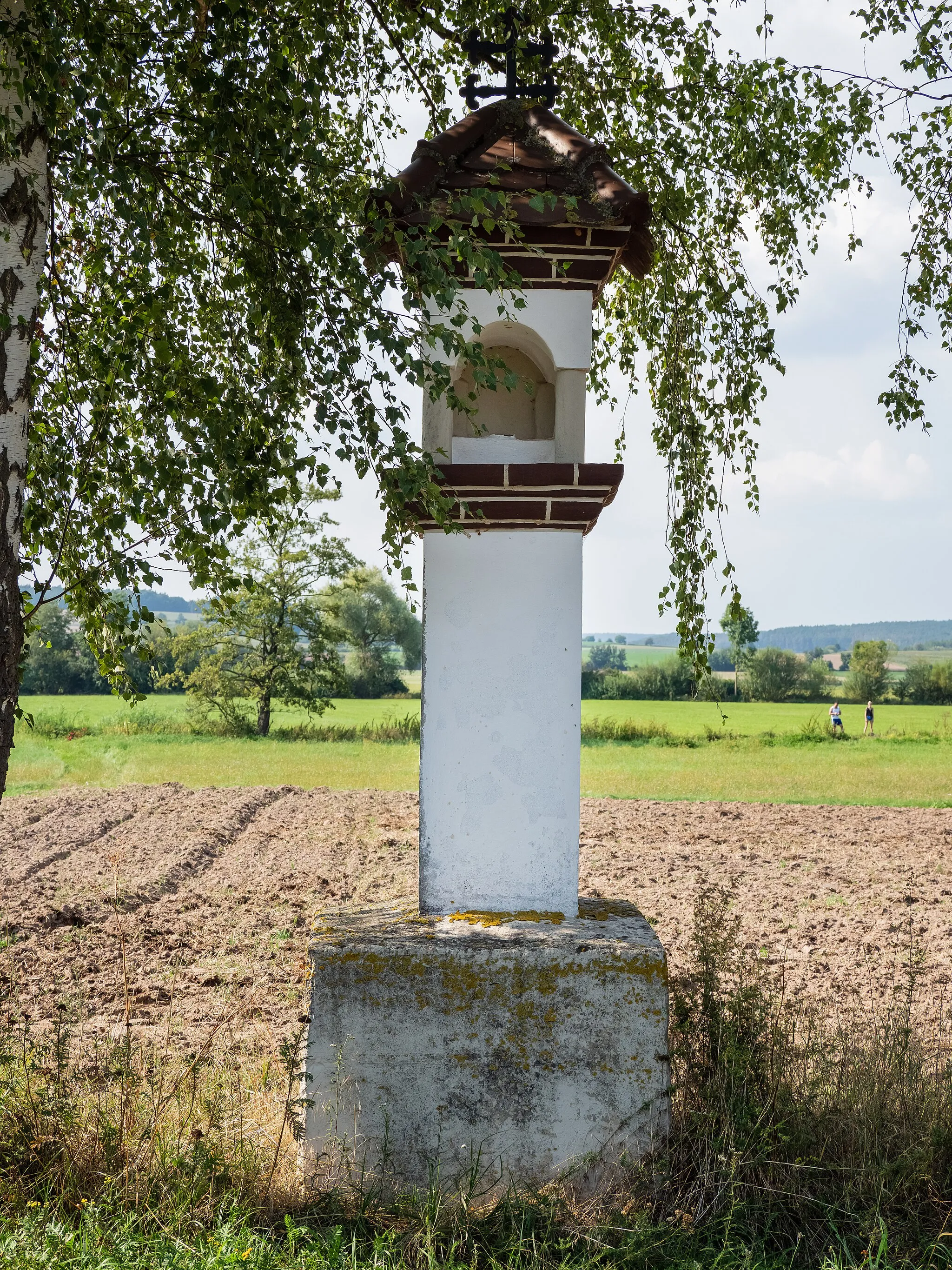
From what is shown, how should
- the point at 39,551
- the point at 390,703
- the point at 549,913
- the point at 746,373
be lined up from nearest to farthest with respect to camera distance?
the point at 549,913
the point at 39,551
the point at 746,373
the point at 390,703

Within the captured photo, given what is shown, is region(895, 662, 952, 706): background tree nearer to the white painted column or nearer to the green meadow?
the green meadow

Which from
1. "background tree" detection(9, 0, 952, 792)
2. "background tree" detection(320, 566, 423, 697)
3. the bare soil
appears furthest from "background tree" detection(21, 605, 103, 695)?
"background tree" detection(9, 0, 952, 792)

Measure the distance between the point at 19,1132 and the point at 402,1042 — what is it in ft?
4.29

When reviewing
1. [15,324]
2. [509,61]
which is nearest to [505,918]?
[15,324]

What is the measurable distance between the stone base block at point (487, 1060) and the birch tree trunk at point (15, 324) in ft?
4.74

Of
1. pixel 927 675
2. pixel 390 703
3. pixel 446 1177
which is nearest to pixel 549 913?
pixel 446 1177

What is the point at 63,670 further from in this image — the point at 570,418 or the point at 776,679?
the point at 570,418

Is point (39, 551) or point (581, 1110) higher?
point (39, 551)

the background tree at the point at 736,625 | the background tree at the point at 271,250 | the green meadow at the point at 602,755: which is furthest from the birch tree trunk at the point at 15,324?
the green meadow at the point at 602,755

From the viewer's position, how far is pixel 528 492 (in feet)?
12.1

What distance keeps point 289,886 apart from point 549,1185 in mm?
6501

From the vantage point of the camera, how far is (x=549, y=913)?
3.74 meters

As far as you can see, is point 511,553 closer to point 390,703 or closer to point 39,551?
point 39,551

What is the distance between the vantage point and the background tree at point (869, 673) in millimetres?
32781
